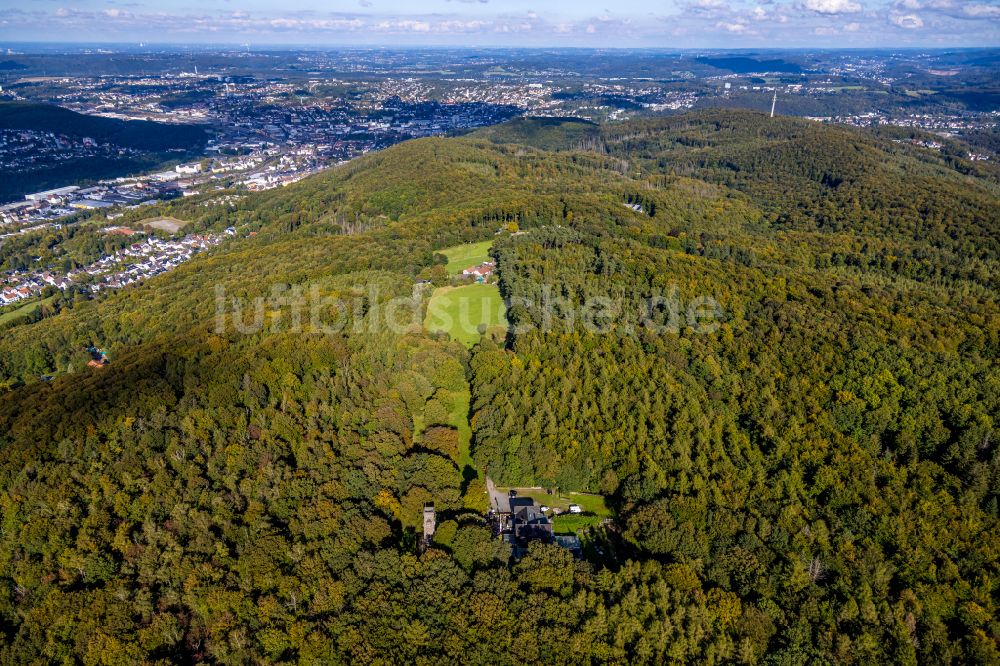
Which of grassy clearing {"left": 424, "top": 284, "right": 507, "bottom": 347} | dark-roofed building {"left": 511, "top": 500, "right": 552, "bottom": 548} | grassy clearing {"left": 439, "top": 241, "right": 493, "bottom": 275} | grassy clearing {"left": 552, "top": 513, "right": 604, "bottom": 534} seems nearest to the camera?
dark-roofed building {"left": 511, "top": 500, "right": 552, "bottom": 548}

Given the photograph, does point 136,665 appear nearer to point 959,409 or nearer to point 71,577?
point 71,577

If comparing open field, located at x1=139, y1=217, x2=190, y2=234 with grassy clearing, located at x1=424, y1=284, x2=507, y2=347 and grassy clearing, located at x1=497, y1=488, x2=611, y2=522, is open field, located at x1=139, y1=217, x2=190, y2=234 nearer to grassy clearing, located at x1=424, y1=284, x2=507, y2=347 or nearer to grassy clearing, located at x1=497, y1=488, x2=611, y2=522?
grassy clearing, located at x1=424, y1=284, x2=507, y2=347

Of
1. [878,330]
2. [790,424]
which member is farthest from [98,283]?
[878,330]

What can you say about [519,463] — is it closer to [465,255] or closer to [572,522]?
[572,522]

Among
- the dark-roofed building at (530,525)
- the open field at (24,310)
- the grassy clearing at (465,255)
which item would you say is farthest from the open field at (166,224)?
the dark-roofed building at (530,525)

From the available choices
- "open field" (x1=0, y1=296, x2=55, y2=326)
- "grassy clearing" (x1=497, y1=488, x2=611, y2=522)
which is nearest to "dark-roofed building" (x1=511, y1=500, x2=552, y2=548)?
"grassy clearing" (x1=497, y1=488, x2=611, y2=522)

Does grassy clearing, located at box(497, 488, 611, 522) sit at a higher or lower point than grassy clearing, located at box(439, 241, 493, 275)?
lower

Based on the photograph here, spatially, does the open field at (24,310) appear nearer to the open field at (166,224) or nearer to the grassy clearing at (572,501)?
the open field at (166,224)

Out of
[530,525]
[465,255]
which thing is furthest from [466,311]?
[530,525]
